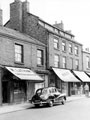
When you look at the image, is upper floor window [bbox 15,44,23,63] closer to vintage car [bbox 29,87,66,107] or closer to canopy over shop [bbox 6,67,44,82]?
canopy over shop [bbox 6,67,44,82]

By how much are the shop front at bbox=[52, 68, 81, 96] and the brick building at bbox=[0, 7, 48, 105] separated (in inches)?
112

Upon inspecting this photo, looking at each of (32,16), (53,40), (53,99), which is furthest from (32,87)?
(32,16)

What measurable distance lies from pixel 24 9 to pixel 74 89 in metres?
13.5

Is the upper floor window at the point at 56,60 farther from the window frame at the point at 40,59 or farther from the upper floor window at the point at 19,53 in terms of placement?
the upper floor window at the point at 19,53

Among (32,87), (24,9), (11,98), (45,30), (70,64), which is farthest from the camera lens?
(70,64)

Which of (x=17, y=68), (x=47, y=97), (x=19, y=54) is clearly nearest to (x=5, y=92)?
(x=17, y=68)

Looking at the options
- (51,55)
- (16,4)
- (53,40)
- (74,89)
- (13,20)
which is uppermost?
(16,4)

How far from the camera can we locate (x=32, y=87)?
2423 cm

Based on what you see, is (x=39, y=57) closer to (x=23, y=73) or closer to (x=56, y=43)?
(x=56, y=43)

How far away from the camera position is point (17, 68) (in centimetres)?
2195

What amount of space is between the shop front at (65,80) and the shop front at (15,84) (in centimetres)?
600

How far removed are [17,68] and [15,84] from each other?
1.56 metres

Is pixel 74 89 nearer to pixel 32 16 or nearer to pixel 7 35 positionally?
pixel 32 16

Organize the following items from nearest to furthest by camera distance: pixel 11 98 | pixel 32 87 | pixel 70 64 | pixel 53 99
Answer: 1. pixel 53 99
2. pixel 11 98
3. pixel 32 87
4. pixel 70 64
